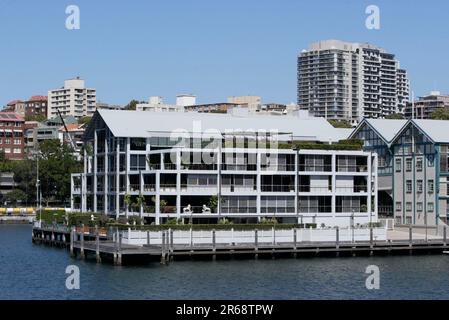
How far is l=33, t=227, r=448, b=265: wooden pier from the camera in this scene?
3130 inches

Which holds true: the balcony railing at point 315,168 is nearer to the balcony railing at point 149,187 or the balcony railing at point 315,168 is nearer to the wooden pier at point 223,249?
the wooden pier at point 223,249

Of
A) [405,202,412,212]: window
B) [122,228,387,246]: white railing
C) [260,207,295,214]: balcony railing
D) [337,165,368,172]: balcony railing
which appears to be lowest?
[122,228,387,246]: white railing

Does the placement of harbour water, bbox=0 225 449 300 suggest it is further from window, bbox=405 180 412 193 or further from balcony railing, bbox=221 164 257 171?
window, bbox=405 180 412 193

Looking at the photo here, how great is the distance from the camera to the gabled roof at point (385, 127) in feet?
388

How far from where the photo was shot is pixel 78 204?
406ft

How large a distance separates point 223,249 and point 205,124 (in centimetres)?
2974

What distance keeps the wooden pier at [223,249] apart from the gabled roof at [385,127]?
25.2 metres

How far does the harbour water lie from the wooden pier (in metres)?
1.67

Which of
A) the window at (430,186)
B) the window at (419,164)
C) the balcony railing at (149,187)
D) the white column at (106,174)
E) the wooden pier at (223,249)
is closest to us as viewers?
the wooden pier at (223,249)

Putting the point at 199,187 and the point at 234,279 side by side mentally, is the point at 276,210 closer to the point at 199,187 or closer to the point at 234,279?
the point at 199,187

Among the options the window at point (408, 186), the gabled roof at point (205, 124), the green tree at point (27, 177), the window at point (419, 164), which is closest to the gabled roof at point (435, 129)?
the window at point (419, 164)

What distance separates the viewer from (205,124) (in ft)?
360

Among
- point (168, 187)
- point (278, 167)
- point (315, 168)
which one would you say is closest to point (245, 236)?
point (168, 187)

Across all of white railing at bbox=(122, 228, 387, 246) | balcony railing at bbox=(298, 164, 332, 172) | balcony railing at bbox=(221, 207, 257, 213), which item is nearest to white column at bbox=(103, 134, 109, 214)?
balcony railing at bbox=(221, 207, 257, 213)
